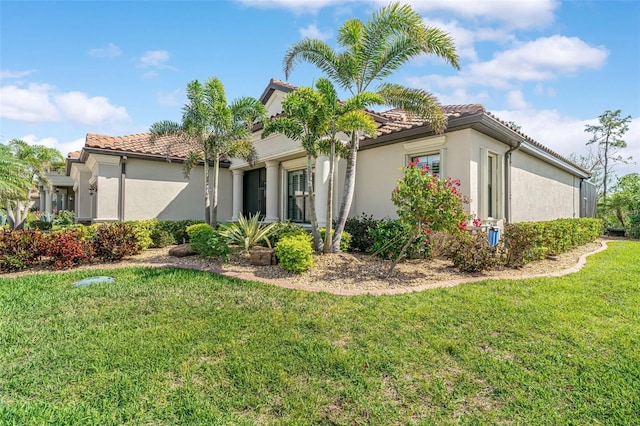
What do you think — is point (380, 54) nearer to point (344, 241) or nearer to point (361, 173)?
point (361, 173)

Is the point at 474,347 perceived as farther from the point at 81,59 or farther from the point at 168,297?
the point at 81,59

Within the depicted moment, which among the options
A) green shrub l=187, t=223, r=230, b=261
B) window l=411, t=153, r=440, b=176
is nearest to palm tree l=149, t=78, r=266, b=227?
green shrub l=187, t=223, r=230, b=261

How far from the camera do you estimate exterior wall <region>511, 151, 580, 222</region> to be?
434 inches

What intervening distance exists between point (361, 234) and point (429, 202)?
3539 millimetres

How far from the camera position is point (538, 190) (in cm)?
1270

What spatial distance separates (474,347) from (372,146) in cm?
814

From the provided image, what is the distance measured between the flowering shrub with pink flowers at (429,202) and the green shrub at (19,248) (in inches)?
352

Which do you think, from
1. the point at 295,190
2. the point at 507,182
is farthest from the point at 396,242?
the point at 295,190

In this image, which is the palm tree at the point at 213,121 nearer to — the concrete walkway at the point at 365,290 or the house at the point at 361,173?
the house at the point at 361,173

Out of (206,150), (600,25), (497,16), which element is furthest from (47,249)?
(600,25)

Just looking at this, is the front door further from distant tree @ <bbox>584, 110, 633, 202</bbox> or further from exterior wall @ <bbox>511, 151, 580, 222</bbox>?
distant tree @ <bbox>584, 110, 633, 202</bbox>

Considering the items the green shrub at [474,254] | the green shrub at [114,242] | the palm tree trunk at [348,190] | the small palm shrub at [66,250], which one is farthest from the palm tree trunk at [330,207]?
the small palm shrub at [66,250]

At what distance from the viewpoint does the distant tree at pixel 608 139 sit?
29969 mm

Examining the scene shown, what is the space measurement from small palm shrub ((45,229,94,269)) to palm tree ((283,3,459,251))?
21.7 ft
